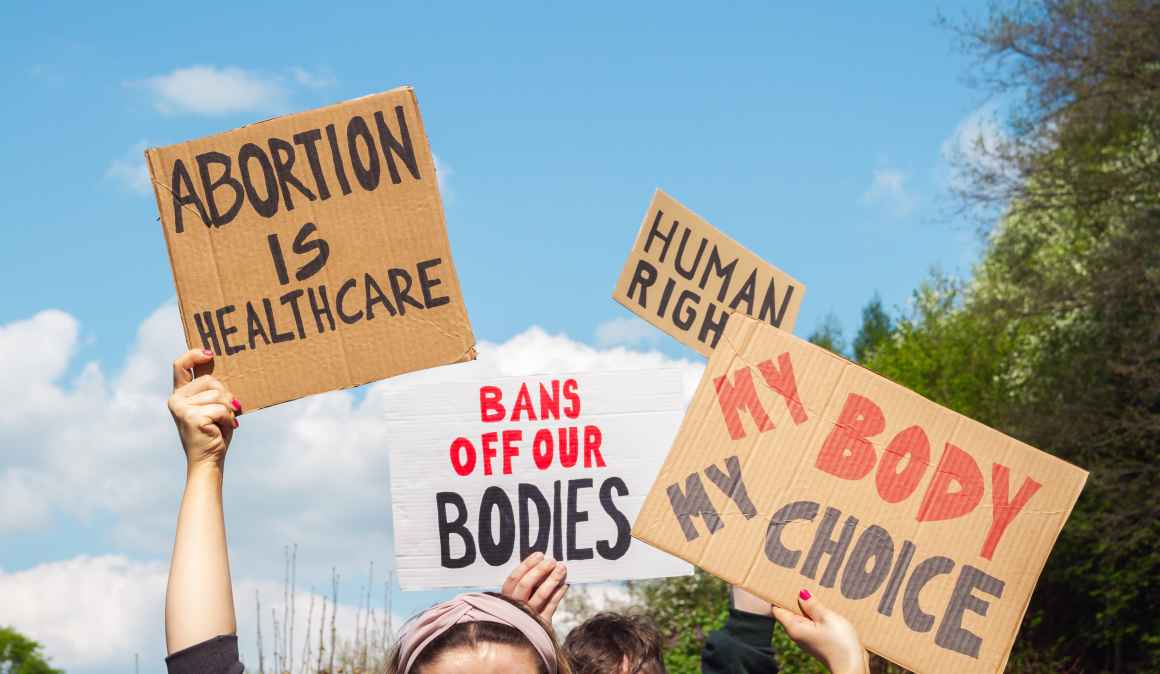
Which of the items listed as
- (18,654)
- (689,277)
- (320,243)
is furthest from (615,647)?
(18,654)

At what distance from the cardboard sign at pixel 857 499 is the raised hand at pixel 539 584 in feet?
1.10

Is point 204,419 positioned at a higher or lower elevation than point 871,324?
lower

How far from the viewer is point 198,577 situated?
1.87m

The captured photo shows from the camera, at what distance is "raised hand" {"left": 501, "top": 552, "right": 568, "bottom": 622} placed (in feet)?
9.30

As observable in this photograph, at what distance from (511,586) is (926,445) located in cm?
109

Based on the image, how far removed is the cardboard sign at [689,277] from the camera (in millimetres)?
5688

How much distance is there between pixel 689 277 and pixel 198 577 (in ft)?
13.2

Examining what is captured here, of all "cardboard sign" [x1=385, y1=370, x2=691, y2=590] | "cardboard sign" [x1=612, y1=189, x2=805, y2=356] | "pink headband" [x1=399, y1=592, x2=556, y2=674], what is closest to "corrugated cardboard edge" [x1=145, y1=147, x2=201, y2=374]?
"cardboard sign" [x1=385, y1=370, x2=691, y2=590]

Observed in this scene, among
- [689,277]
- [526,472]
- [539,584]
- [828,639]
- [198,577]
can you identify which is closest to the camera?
[198,577]

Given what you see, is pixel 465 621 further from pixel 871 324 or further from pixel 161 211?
pixel 871 324

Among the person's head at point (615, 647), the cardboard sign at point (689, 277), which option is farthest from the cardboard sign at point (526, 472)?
the cardboard sign at point (689, 277)

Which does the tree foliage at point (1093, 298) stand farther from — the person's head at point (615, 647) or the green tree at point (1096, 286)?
the person's head at point (615, 647)

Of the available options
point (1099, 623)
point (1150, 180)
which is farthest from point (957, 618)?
point (1099, 623)

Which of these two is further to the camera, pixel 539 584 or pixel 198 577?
pixel 539 584
